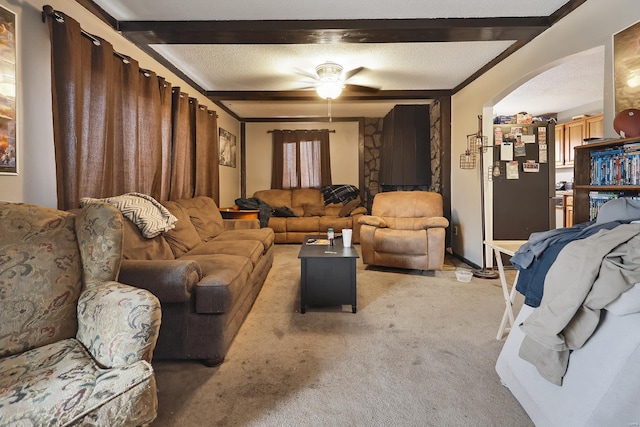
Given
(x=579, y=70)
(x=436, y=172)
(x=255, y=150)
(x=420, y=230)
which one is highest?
(x=579, y=70)

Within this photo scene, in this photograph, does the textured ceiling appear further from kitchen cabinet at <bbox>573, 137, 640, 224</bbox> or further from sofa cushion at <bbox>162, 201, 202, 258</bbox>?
sofa cushion at <bbox>162, 201, 202, 258</bbox>

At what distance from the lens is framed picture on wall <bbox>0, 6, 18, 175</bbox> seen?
172 centimetres

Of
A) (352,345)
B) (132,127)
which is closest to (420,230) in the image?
(352,345)

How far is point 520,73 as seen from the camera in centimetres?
313

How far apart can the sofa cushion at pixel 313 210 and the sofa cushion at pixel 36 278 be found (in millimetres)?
4849

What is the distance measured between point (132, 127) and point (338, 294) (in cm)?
213

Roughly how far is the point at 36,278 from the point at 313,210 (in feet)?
16.6

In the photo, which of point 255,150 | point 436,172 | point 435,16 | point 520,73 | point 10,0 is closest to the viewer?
point 10,0

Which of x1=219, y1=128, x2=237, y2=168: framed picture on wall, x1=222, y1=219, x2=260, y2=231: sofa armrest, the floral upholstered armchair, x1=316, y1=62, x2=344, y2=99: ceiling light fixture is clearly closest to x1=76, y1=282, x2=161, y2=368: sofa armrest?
the floral upholstered armchair

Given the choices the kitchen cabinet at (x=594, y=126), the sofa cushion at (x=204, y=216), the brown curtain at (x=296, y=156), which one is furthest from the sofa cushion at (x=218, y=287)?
the kitchen cabinet at (x=594, y=126)

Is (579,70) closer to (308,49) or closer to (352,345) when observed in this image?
(308,49)

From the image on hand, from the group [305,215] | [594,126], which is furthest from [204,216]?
[594,126]

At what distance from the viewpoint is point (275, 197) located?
20.9 feet

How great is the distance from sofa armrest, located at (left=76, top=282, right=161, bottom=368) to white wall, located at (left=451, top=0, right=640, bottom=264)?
8.98ft
